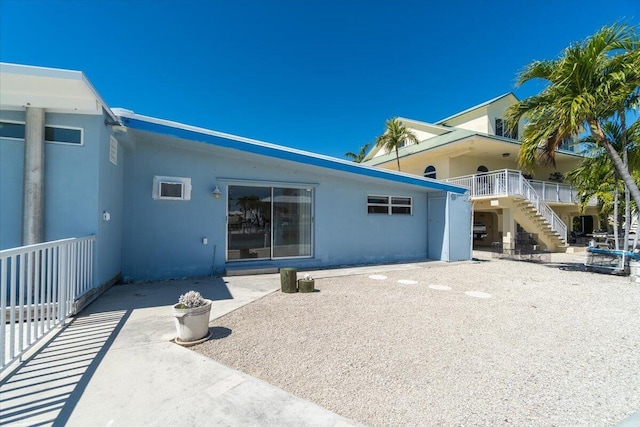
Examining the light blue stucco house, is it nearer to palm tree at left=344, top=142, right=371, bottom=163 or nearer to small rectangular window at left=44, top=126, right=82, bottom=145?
small rectangular window at left=44, top=126, right=82, bottom=145

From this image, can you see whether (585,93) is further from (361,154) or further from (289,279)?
(361,154)

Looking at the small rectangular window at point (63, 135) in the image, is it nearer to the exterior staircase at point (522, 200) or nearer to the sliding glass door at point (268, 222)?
the sliding glass door at point (268, 222)

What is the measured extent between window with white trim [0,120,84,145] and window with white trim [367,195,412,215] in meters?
7.60

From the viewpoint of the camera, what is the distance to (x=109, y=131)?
17.8ft

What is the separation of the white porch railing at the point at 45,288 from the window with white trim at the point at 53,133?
63.0 inches

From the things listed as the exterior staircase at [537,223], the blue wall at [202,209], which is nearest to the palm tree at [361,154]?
the exterior staircase at [537,223]

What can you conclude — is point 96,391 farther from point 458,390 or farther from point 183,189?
point 183,189

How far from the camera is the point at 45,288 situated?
4.18 meters

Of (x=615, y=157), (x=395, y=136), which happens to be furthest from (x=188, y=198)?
(x=395, y=136)

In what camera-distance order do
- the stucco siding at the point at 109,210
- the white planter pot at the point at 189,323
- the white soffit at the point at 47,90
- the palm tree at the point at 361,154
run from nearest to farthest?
the white planter pot at the point at 189,323, the white soffit at the point at 47,90, the stucco siding at the point at 109,210, the palm tree at the point at 361,154

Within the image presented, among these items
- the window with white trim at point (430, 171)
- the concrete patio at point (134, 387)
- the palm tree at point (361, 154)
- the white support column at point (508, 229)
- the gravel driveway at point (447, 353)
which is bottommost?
the gravel driveway at point (447, 353)

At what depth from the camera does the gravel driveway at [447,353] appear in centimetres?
245

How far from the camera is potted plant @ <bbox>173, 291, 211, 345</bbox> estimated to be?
3512mm

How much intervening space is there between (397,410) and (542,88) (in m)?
10.3
